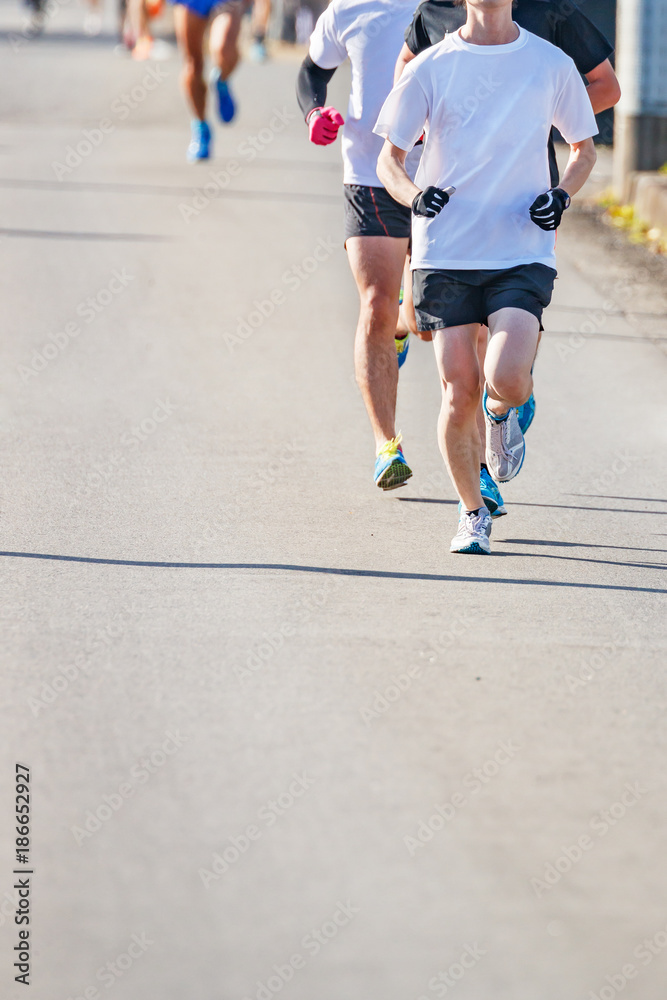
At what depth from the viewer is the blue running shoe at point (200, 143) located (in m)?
14.3

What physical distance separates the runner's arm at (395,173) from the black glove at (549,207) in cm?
38

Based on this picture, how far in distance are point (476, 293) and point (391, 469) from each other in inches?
36.7

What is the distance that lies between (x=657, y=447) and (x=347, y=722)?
10.2ft

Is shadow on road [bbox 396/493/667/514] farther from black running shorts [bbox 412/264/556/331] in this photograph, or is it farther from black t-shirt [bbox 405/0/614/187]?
black t-shirt [bbox 405/0/614/187]

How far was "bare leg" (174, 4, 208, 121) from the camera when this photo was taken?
13211 millimetres

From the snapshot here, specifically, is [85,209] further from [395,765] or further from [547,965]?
[547,965]

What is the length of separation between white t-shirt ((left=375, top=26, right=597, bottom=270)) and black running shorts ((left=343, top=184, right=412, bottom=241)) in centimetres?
72

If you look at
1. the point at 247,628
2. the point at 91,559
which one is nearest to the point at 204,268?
the point at 91,559

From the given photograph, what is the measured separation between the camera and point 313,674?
418cm

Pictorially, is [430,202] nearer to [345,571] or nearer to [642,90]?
[345,571]

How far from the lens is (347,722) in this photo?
389 cm

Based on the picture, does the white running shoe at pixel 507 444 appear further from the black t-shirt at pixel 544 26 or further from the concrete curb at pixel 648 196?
the concrete curb at pixel 648 196

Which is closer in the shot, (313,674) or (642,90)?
(313,674)

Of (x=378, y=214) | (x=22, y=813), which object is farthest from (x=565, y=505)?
(x=22, y=813)
